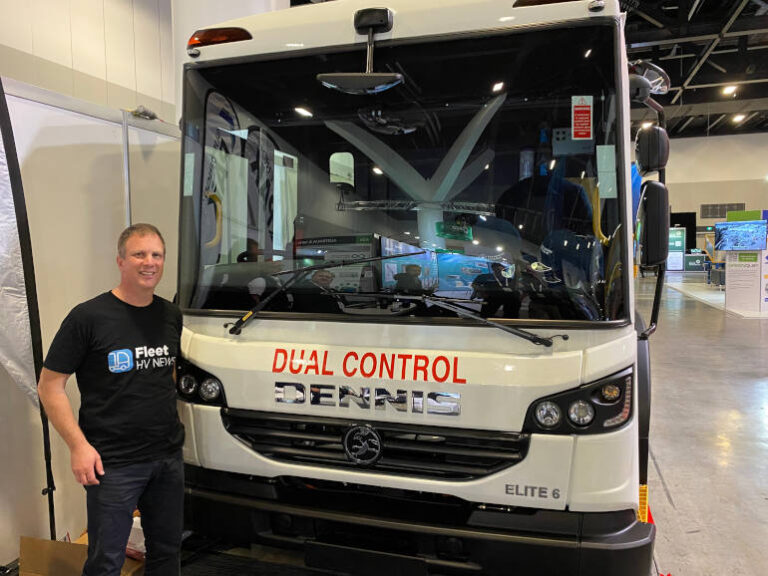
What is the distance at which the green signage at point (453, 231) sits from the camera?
79.3 inches

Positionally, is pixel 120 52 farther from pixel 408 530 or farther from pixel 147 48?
pixel 408 530

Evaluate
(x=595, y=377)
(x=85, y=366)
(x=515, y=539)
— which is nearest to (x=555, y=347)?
(x=595, y=377)

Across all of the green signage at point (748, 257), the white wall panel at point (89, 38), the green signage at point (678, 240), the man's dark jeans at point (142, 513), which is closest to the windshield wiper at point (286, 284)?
the man's dark jeans at point (142, 513)

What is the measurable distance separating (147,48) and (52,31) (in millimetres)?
901

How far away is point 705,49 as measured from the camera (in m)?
11.2

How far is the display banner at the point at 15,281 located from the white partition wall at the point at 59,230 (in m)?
0.26

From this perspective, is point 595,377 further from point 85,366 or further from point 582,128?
A: point 85,366

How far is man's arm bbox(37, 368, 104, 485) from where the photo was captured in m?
1.80

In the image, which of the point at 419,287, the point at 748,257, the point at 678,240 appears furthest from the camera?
the point at 678,240

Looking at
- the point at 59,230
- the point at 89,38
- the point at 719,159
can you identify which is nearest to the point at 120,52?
the point at 89,38

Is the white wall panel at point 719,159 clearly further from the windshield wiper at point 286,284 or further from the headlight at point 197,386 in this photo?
the headlight at point 197,386

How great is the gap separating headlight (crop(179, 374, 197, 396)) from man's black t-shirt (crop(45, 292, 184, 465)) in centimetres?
15

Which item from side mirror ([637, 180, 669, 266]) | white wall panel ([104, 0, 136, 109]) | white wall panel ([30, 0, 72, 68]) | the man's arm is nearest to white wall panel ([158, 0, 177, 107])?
white wall panel ([104, 0, 136, 109])

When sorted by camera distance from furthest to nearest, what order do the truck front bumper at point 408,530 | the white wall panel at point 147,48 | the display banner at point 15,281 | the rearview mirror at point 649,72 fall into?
the white wall panel at point 147,48
the rearview mirror at point 649,72
the display banner at point 15,281
the truck front bumper at point 408,530
